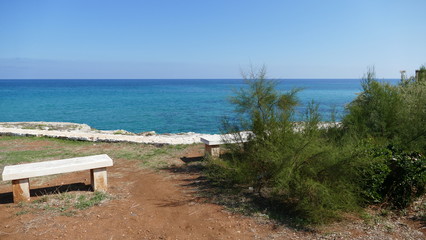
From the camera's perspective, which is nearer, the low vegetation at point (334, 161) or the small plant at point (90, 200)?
the low vegetation at point (334, 161)

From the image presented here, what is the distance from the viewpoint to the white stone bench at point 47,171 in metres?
4.82

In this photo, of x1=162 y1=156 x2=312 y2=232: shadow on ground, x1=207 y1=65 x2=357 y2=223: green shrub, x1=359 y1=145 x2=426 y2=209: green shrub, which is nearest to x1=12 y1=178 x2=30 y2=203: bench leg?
x1=162 y1=156 x2=312 y2=232: shadow on ground

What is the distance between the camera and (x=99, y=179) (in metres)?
5.42

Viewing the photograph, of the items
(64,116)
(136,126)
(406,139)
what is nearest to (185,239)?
(406,139)

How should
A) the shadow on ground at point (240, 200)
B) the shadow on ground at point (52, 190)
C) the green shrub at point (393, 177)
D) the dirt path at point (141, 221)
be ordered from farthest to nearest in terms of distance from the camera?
1. the shadow on ground at point (52, 190)
2. the green shrub at point (393, 177)
3. the shadow on ground at point (240, 200)
4. the dirt path at point (141, 221)

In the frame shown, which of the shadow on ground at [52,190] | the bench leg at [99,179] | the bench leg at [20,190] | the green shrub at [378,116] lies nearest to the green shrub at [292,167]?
the green shrub at [378,116]

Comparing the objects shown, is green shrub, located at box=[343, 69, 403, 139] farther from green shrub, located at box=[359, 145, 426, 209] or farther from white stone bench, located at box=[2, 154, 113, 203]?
white stone bench, located at box=[2, 154, 113, 203]

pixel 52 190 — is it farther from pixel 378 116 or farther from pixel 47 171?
pixel 378 116

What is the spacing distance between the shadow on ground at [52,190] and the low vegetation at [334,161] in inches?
96.6

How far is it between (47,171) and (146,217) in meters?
1.94

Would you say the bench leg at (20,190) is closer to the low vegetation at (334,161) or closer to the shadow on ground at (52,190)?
the shadow on ground at (52,190)

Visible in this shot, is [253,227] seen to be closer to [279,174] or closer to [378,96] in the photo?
[279,174]

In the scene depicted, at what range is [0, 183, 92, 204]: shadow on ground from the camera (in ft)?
17.1

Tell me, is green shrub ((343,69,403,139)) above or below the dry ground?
above
